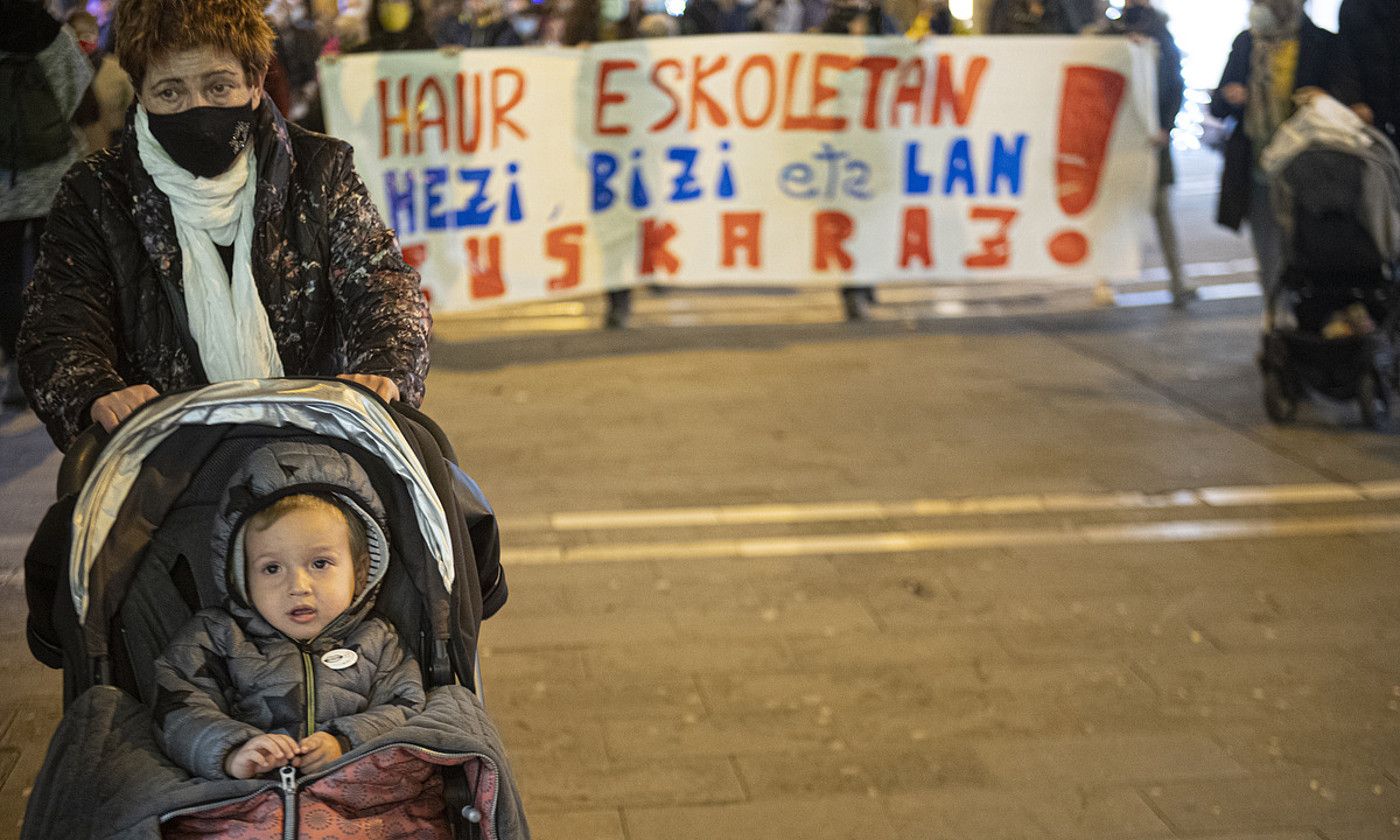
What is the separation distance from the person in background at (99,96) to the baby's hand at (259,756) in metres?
6.16

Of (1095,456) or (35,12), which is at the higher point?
(35,12)

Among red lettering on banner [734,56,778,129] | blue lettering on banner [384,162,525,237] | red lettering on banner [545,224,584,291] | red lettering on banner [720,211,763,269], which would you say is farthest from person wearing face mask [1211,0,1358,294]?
blue lettering on banner [384,162,525,237]

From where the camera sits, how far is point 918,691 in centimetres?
477

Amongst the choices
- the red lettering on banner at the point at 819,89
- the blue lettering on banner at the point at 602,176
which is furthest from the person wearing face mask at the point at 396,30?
the red lettering on banner at the point at 819,89

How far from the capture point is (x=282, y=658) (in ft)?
9.07

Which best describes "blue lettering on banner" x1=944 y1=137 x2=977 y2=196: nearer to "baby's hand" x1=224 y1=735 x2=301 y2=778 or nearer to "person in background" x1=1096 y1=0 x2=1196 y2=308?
"person in background" x1=1096 y1=0 x2=1196 y2=308

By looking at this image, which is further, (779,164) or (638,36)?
(638,36)

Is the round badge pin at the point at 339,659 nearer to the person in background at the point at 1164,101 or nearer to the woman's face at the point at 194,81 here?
the woman's face at the point at 194,81

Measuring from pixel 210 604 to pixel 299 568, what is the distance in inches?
9.5

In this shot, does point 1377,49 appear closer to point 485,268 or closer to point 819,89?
point 819,89

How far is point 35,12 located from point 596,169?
3.22m

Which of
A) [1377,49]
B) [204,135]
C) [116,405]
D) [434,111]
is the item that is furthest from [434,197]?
[116,405]

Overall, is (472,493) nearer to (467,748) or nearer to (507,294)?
(467,748)

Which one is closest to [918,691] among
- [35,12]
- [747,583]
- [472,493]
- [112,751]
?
[747,583]
